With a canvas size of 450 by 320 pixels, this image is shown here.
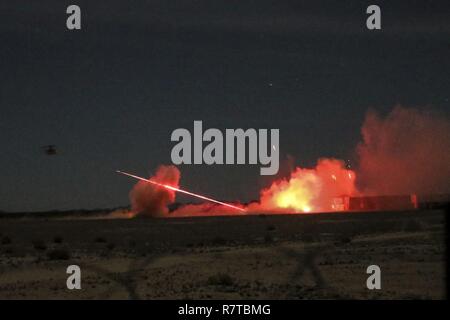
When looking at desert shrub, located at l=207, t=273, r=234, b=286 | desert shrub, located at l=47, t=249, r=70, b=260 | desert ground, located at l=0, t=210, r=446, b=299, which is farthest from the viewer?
desert shrub, located at l=47, t=249, r=70, b=260

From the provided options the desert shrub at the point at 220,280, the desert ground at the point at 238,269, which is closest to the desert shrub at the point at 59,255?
the desert ground at the point at 238,269

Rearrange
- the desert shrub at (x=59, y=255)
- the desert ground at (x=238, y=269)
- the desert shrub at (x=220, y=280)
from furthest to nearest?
the desert shrub at (x=59, y=255), the desert shrub at (x=220, y=280), the desert ground at (x=238, y=269)

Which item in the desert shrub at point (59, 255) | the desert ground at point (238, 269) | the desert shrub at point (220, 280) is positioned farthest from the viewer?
the desert shrub at point (59, 255)

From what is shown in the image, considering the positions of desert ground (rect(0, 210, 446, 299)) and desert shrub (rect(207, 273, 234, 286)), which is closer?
desert ground (rect(0, 210, 446, 299))

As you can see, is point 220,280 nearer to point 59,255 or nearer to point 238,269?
point 238,269

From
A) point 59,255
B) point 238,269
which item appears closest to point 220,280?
point 238,269

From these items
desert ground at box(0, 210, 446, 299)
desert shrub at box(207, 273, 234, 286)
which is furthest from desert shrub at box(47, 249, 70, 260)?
desert shrub at box(207, 273, 234, 286)

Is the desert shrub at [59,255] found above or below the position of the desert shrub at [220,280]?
Answer: above

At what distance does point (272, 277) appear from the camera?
22438 millimetres

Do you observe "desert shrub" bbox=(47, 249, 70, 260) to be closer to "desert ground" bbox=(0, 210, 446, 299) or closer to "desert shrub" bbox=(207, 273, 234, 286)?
"desert ground" bbox=(0, 210, 446, 299)

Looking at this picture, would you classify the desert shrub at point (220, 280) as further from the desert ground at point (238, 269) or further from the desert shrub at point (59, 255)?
the desert shrub at point (59, 255)

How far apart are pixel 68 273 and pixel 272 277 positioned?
7.39m

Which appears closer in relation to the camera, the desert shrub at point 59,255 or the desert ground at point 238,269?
the desert ground at point 238,269
